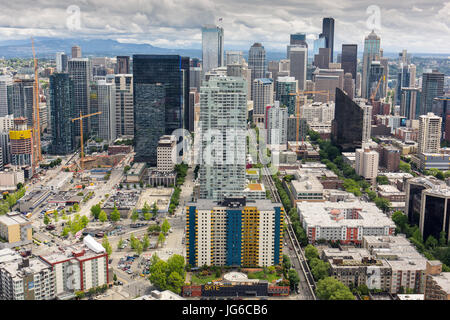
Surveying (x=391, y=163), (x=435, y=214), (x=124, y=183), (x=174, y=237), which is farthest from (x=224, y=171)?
(x=391, y=163)

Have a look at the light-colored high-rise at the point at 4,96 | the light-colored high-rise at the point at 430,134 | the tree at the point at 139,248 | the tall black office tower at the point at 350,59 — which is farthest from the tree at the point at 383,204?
the tall black office tower at the point at 350,59

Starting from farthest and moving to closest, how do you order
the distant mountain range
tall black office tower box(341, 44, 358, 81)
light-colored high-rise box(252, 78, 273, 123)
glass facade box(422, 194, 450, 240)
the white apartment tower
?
tall black office tower box(341, 44, 358, 81), light-colored high-rise box(252, 78, 273, 123), the white apartment tower, the distant mountain range, glass facade box(422, 194, 450, 240)

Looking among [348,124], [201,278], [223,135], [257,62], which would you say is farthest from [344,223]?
[257,62]

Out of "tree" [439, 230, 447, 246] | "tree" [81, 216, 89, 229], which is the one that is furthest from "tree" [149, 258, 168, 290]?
"tree" [439, 230, 447, 246]

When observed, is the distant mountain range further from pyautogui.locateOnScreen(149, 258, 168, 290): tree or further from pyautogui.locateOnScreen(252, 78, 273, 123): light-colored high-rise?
pyautogui.locateOnScreen(252, 78, 273, 123): light-colored high-rise

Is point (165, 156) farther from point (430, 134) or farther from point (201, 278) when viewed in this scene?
point (430, 134)

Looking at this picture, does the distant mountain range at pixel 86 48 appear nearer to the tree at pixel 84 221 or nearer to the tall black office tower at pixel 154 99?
the tall black office tower at pixel 154 99

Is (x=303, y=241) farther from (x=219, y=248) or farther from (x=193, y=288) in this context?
(x=193, y=288)
